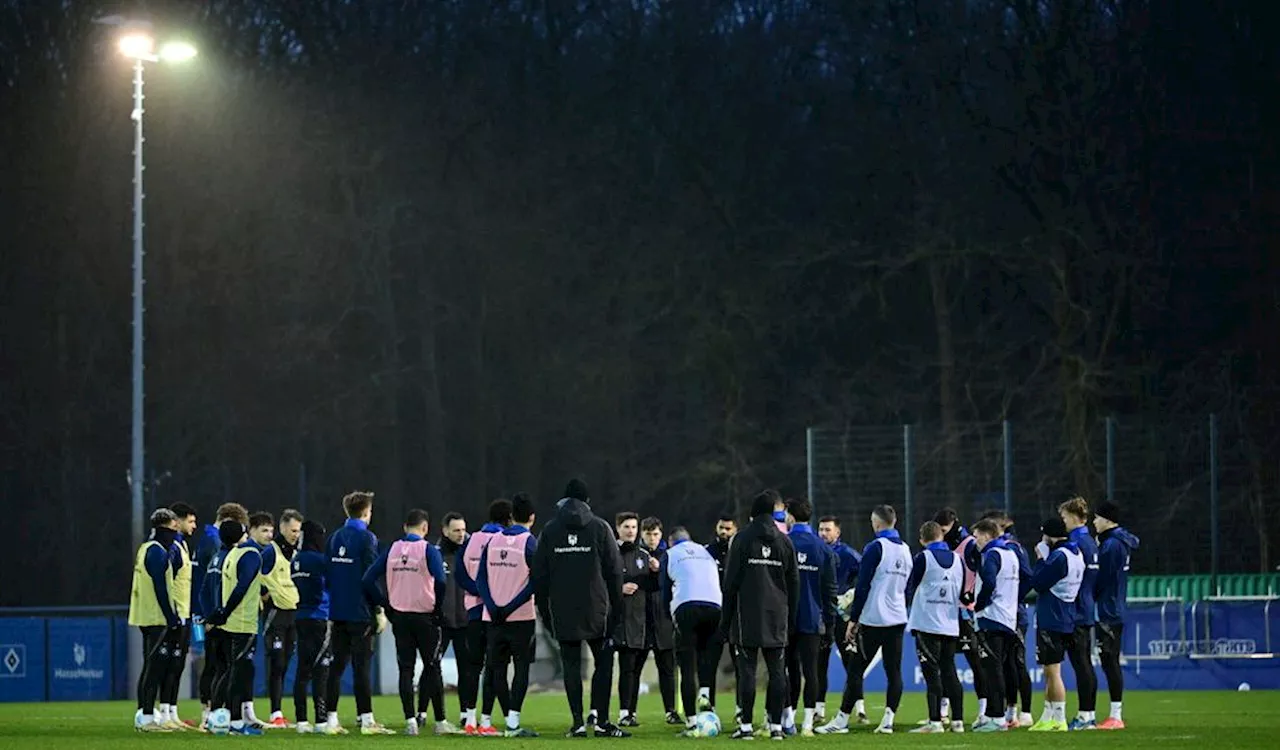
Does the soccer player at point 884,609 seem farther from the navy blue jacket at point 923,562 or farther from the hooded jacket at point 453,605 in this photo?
the hooded jacket at point 453,605

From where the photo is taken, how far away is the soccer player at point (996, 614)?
71.8 ft

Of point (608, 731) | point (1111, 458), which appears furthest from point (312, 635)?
point (1111, 458)

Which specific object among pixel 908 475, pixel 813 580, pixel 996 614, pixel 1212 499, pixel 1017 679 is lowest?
pixel 1017 679

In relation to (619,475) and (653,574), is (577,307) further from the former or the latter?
(653,574)

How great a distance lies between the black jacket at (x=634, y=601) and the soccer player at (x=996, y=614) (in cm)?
336

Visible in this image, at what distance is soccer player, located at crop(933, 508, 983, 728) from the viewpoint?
22250mm

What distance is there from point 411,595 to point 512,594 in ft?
3.85

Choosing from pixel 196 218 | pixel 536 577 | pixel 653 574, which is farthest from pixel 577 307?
pixel 536 577

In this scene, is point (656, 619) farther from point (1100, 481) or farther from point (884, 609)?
point (1100, 481)

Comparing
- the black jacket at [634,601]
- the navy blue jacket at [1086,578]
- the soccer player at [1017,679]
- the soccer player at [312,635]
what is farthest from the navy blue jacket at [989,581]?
the soccer player at [312,635]

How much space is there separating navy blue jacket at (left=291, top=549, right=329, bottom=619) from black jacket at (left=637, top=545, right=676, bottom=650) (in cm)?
333

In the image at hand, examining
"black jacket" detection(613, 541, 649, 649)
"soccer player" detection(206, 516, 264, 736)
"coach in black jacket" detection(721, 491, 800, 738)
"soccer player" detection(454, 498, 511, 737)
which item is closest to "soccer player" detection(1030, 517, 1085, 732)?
"coach in black jacket" detection(721, 491, 800, 738)

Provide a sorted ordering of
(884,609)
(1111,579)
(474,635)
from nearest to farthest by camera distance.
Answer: (474,635) < (884,609) < (1111,579)

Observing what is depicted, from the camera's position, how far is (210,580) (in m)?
21.6
